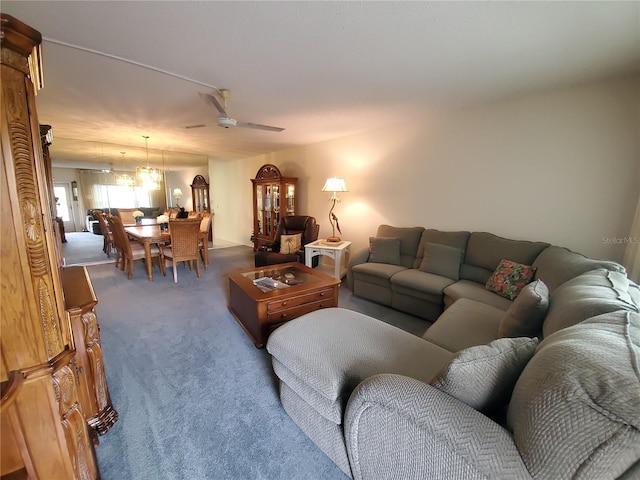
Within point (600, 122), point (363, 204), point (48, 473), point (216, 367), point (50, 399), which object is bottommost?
point (216, 367)

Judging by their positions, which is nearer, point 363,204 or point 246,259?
point 363,204

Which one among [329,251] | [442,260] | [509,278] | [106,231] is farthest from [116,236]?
[509,278]

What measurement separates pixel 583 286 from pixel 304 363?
1.60m

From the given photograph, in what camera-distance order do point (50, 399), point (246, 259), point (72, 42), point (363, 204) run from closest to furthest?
point (50, 399) → point (72, 42) → point (363, 204) → point (246, 259)

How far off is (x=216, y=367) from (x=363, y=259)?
7.03 ft

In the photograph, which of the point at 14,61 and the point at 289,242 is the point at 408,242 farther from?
the point at 14,61

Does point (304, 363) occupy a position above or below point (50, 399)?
below

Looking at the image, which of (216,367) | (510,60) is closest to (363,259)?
(216,367)

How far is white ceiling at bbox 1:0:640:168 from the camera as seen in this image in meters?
1.37

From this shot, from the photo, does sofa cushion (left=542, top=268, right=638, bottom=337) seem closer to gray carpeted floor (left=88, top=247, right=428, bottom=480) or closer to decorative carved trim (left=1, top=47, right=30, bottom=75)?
gray carpeted floor (left=88, top=247, right=428, bottom=480)

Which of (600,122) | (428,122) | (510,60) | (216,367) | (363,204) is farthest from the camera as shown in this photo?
(363,204)

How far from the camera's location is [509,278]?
2.38 meters

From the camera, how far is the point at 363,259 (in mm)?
3455

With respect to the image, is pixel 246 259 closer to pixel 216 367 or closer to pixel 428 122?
pixel 216 367
